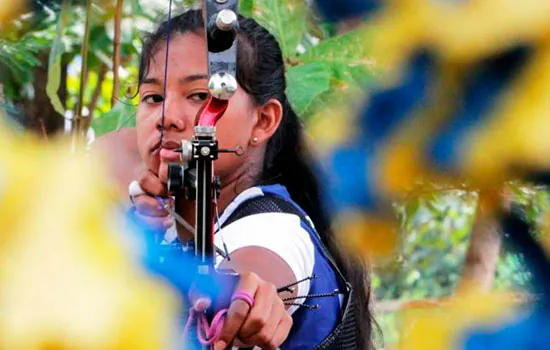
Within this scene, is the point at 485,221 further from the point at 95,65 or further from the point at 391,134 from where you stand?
the point at 95,65

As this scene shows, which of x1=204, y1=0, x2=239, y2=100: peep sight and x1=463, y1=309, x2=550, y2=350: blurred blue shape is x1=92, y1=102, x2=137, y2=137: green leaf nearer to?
x1=204, y1=0, x2=239, y2=100: peep sight

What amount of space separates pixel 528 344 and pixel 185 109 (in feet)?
1.81

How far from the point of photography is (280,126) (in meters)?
0.87

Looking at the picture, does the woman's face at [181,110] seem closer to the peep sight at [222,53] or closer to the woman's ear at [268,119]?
the woman's ear at [268,119]

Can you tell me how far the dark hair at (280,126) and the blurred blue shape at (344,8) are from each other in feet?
2.01

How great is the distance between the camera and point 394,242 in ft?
0.56

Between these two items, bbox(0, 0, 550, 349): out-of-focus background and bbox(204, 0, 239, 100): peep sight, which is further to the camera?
bbox(204, 0, 239, 100): peep sight

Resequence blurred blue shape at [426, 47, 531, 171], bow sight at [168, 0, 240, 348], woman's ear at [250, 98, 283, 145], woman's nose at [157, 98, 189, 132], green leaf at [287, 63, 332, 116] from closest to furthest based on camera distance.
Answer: blurred blue shape at [426, 47, 531, 171], bow sight at [168, 0, 240, 348], green leaf at [287, 63, 332, 116], woman's nose at [157, 98, 189, 132], woman's ear at [250, 98, 283, 145]

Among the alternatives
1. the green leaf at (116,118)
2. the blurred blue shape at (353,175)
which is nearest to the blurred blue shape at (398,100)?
the blurred blue shape at (353,175)

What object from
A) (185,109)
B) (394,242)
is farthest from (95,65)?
(394,242)

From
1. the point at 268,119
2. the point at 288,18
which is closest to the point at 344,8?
the point at 288,18

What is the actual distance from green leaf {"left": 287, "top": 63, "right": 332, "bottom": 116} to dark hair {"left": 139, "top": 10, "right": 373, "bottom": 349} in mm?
42

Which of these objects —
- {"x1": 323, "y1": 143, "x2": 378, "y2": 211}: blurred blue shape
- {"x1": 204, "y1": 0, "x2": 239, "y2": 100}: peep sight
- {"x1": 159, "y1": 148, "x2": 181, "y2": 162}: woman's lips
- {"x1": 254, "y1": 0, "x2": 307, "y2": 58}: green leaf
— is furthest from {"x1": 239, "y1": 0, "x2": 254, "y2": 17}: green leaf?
{"x1": 323, "y1": 143, "x2": 378, "y2": 211}: blurred blue shape

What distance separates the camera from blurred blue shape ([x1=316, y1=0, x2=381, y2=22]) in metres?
0.14
